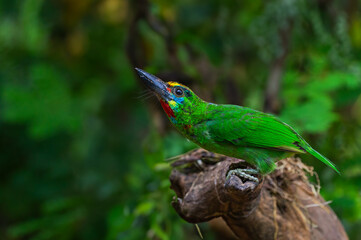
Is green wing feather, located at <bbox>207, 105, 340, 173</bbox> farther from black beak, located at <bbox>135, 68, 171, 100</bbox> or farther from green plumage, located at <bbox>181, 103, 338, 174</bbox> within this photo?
black beak, located at <bbox>135, 68, 171, 100</bbox>

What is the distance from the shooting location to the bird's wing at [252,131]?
1.91 meters

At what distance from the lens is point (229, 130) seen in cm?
190

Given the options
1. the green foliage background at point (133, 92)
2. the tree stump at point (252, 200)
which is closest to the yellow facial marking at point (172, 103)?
the tree stump at point (252, 200)

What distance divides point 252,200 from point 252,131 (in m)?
0.32

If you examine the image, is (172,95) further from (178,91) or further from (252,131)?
(252,131)

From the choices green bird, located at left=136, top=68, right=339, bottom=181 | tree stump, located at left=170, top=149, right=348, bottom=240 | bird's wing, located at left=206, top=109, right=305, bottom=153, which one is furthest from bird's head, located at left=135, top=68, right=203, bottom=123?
tree stump, located at left=170, top=149, right=348, bottom=240

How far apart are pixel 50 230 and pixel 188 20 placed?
2.20 metres

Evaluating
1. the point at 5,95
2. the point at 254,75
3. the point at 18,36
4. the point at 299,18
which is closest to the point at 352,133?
the point at 299,18

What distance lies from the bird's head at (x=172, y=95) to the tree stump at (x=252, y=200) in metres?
0.29

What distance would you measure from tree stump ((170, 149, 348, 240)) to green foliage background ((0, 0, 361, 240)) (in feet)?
2.05

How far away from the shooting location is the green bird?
1910mm

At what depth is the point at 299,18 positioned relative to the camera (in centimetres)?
370

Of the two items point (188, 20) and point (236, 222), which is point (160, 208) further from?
point (188, 20)

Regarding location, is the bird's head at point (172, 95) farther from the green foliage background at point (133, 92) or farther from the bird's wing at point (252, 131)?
the green foliage background at point (133, 92)
